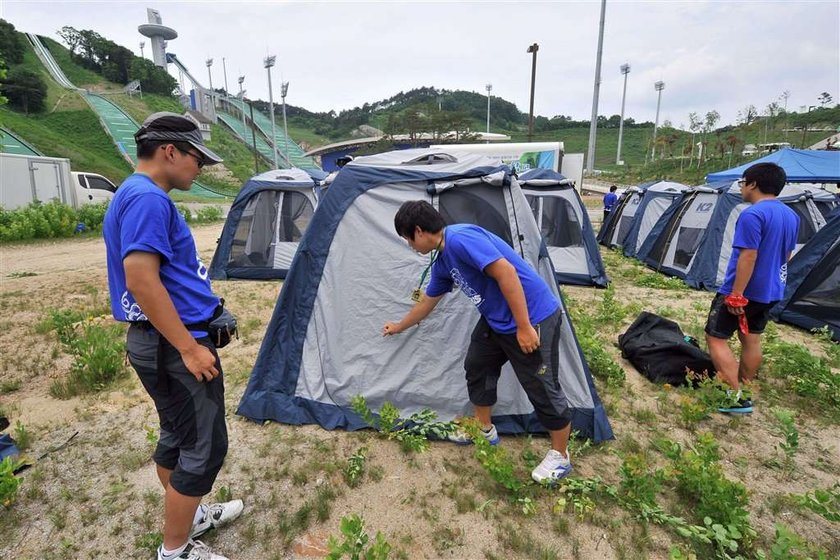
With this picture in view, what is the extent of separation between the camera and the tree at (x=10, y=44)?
122 ft

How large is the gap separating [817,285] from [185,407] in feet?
22.7

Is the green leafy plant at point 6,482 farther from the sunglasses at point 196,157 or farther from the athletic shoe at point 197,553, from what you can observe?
the sunglasses at point 196,157

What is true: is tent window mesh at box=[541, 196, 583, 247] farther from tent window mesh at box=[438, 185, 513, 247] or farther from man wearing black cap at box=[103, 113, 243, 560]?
man wearing black cap at box=[103, 113, 243, 560]

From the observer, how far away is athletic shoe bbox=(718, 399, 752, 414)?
11.6 ft

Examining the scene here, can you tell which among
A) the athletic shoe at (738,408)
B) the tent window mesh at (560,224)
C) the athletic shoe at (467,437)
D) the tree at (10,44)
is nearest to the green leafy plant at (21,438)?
the athletic shoe at (467,437)

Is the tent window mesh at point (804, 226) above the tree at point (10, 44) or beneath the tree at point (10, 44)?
beneath

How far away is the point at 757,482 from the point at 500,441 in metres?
1.66

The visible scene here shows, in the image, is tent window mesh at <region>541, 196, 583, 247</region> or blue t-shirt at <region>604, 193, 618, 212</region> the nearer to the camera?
tent window mesh at <region>541, 196, 583, 247</region>

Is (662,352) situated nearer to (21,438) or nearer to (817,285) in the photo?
(817,285)

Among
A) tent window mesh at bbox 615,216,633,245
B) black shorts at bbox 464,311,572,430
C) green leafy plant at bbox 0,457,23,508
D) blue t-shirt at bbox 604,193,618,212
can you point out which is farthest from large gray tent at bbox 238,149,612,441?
blue t-shirt at bbox 604,193,618,212

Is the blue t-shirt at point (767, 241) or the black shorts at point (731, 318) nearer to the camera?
the blue t-shirt at point (767, 241)

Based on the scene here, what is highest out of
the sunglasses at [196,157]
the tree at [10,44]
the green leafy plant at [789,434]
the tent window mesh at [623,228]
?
the tree at [10,44]

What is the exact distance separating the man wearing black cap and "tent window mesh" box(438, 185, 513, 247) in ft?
5.91

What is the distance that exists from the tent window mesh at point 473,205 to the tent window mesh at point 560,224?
4524 millimetres
